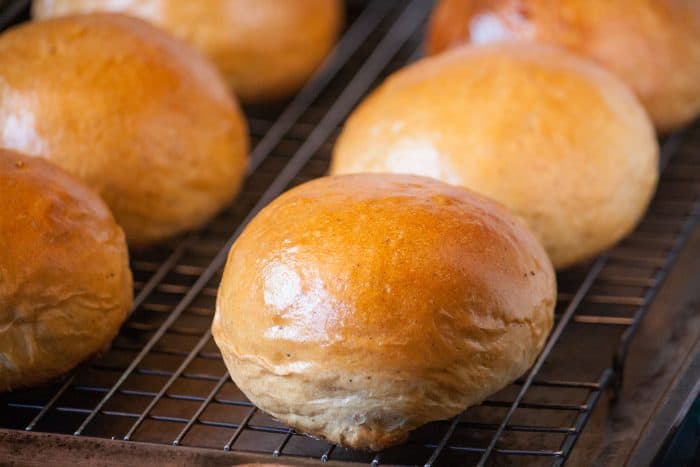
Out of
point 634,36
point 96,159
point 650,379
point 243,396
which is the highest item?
point 634,36

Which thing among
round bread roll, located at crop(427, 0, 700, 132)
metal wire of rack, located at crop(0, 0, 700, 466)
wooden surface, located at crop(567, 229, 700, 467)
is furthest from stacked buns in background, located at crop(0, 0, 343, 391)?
wooden surface, located at crop(567, 229, 700, 467)

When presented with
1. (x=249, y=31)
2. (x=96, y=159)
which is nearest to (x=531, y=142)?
(x=96, y=159)

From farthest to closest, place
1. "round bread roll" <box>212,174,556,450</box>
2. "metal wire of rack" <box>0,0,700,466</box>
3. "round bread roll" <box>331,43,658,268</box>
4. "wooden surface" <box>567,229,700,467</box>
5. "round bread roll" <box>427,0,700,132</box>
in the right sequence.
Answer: "round bread roll" <box>427,0,700,132</box>
"round bread roll" <box>331,43,658,268</box>
"metal wire of rack" <box>0,0,700,466</box>
"wooden surface" <box>567,229,700,467</box>
"round bread roll" <box>212,174,556,450</box>

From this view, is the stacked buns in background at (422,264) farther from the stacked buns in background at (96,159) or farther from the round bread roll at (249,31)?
the round bread roll at (249,31)

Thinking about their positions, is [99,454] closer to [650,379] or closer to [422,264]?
[422,264]

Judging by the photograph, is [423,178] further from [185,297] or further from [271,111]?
[271,111]

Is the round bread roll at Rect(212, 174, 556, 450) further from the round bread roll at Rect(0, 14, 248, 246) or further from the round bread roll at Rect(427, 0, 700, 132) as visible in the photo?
the round bread roll at Rect(427, 0, 700, 132)

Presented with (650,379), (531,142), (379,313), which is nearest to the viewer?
(379,313)

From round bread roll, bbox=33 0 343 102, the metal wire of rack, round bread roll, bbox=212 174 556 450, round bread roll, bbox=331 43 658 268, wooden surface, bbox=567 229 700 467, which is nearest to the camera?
round bread roll, bbox=212 174 556 450
